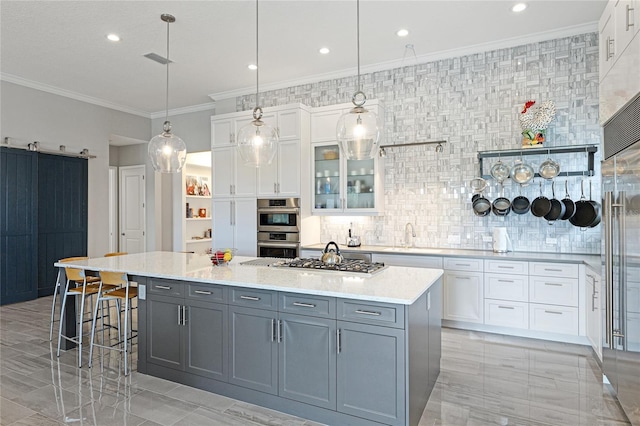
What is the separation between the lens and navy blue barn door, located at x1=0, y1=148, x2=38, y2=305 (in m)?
5.45

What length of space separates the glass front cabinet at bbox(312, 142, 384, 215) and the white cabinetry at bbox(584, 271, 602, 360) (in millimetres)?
2338

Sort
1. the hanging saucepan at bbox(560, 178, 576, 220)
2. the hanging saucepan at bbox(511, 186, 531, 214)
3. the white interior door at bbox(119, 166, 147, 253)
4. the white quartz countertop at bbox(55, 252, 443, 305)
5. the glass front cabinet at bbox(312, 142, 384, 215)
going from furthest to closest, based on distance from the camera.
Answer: the white interior door at bbox(119, 166, 147, 253), the glass front cabinet at bbox(312, 142, 384, 215), the hanging saucepan at bbox(511, 186, 531, 214), the hanging saucepan at bbox(560, 178, 576, 220), the white quartz countertop at bbox(55, 252, 443, 305)

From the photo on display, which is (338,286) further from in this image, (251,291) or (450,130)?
(450,130)

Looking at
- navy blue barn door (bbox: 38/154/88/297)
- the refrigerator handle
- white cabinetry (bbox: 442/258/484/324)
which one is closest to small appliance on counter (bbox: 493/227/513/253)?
white cabinetry (bbox: 442/258/484/324)

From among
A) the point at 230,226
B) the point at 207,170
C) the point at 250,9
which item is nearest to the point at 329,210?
the point at 230,226

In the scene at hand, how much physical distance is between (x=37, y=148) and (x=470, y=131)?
618 centimetres

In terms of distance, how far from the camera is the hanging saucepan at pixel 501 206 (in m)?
4.39

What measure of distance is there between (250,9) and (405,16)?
154cm

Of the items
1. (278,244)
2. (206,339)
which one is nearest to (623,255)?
(206,339)

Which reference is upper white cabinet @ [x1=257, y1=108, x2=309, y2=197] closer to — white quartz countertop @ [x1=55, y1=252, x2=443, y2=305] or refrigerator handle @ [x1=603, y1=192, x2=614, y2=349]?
white quartz countertop @ [x1=55, y1=252, x2=443, y2=305]

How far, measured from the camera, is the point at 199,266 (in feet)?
11.2

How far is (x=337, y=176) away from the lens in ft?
17.1

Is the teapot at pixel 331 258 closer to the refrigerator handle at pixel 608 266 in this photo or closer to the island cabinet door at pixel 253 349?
the island cabinet door at pixel 253 349

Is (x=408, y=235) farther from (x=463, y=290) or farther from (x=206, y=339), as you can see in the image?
(x=206, y=339)
